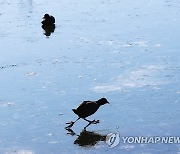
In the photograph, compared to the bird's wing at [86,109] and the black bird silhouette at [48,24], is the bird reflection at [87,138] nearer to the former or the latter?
the bird's wing at [86,109]

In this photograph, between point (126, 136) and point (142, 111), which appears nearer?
point (126, 136)

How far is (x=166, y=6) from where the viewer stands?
83.0 feet

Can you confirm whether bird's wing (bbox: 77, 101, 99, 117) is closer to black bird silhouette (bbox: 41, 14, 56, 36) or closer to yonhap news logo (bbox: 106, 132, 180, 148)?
yonhap news logo (bbox: 106, 132, 180, 148)

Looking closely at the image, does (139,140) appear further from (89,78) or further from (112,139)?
(89,78)

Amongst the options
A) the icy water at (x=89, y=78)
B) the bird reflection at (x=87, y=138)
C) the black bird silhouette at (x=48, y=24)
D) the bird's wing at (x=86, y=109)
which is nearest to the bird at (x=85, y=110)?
the bird's wing at (x=86, y=109)

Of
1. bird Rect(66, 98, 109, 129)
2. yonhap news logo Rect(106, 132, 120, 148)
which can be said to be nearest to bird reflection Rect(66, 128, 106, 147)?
yonhap news logo Rect(106, 132, 120, 148)

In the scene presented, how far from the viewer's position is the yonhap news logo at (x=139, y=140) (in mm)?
9914

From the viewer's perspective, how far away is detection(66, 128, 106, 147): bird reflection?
10.1m

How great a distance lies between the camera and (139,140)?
396 inches

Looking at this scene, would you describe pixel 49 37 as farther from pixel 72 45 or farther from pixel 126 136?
pixel 126 136

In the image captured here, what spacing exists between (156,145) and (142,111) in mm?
1936

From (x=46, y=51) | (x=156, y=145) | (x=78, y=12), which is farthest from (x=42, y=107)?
(x=78, y=12)

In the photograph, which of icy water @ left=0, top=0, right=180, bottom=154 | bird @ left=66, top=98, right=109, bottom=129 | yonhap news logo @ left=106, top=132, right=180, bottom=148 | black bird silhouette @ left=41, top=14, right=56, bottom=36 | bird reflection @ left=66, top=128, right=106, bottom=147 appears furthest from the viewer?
black bird silhouette @ left=41, top=14, right=56, bottom=36

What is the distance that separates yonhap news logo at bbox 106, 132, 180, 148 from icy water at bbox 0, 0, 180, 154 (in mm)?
Result: 134
